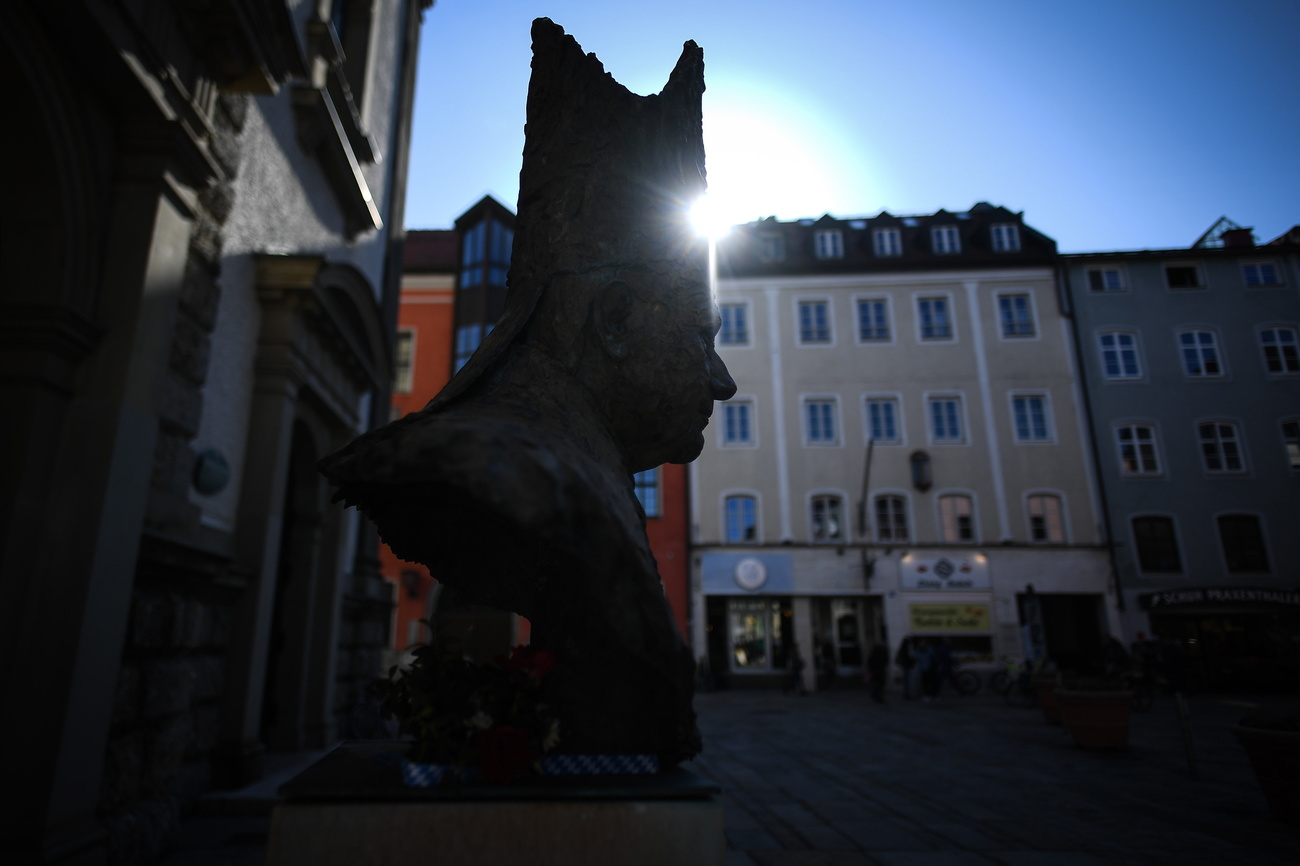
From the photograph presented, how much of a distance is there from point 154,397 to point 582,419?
11.5ft

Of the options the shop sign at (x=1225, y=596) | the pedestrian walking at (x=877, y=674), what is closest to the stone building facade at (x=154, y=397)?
the pedestrian walking at (x=877, y=674)

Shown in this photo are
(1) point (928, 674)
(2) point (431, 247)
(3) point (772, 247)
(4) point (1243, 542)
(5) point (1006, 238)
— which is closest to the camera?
(1) point (928, 674)

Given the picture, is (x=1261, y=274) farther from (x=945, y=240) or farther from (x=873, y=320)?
Result: (x=873, y=320)

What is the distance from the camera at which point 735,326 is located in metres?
25.2

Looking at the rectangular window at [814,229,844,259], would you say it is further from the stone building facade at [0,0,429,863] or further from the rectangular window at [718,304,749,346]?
the stone building facade at [0,0,429,863]

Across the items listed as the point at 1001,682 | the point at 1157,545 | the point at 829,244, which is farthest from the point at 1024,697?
the point at 829,244

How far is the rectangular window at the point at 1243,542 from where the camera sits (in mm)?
22172

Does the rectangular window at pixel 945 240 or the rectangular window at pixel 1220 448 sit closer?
the rectangular window at pixel 1220 448

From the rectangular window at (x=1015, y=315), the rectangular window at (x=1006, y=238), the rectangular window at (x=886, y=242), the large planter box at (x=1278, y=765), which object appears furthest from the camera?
the rectangular window at (x=886, y=242)

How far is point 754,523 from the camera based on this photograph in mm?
23297

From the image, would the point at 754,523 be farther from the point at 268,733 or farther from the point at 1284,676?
the point at 268,733

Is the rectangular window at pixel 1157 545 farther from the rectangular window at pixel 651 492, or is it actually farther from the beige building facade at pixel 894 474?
the rectangular window at pixel 651 492

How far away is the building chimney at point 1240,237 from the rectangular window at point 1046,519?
1151 centimetres

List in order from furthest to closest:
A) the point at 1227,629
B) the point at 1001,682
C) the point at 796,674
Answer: the point at 1227,629, the point at 796,674, the point at 1001,682
